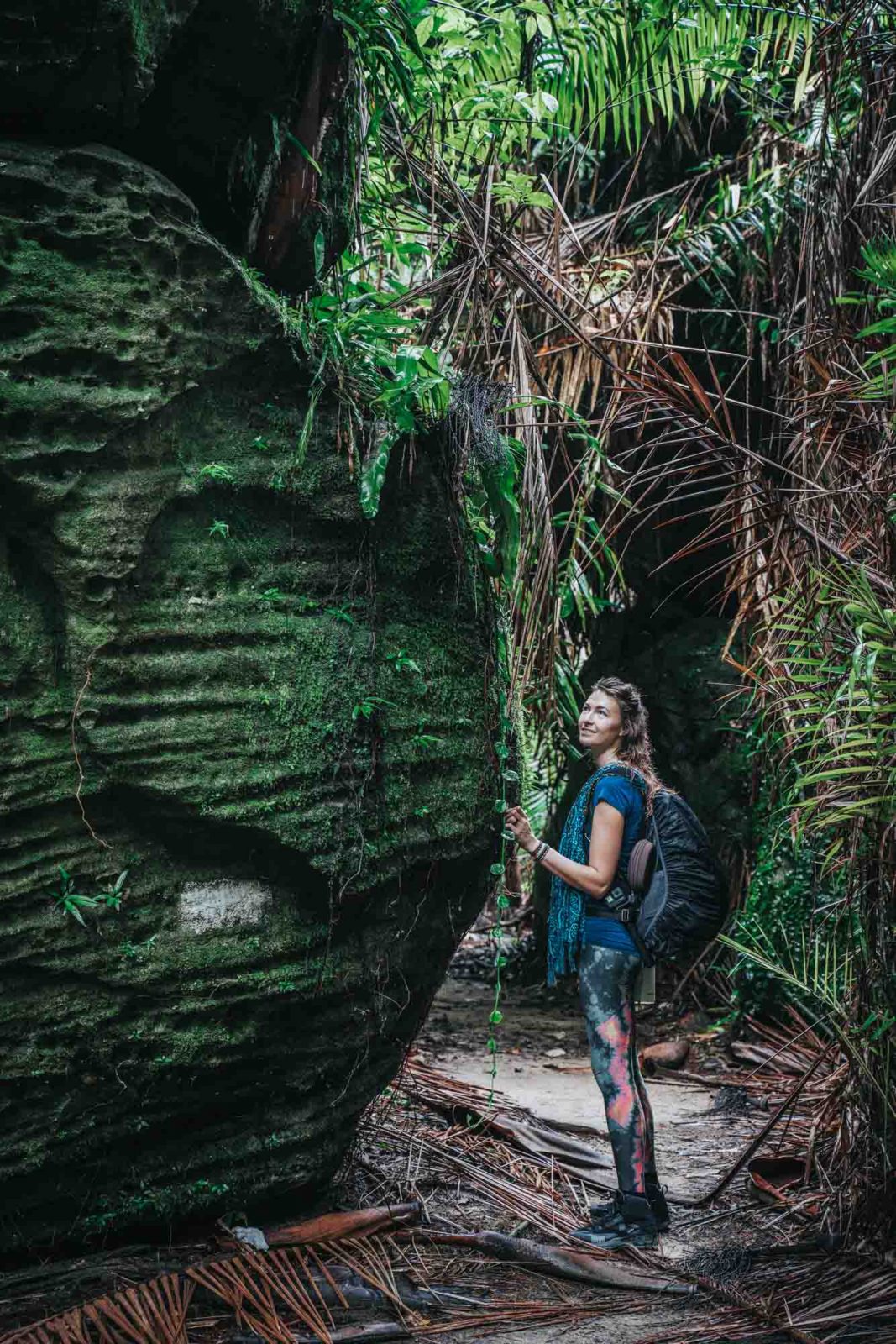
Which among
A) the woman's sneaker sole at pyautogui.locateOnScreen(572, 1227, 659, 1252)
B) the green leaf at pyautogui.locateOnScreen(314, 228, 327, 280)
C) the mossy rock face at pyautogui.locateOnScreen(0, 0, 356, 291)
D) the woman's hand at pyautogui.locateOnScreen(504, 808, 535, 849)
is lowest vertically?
the woman's sneaker sole at pyautogui.locateOnScreen(572, 1227, 659, 1252)

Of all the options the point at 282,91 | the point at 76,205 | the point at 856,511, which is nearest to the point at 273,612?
the point at 76,205

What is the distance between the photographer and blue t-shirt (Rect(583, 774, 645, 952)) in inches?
145

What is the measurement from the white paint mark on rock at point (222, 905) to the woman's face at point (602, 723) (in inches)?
53.2

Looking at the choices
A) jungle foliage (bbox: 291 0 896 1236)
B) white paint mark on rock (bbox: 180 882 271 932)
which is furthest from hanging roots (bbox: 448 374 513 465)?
white paint mark on rock (bbox: 180 882 271 932)

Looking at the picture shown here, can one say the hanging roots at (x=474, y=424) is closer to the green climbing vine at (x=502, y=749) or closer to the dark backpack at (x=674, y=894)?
the green climbing vine at (x=502, y=749)

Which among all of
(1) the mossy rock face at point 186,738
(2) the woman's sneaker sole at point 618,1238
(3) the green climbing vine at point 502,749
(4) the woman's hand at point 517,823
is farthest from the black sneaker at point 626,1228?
(4) the woman's hand at point 517,823

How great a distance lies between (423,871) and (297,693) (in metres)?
0.75

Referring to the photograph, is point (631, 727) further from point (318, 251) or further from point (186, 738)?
point (318, 251)

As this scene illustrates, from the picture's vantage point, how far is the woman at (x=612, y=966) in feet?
11.8

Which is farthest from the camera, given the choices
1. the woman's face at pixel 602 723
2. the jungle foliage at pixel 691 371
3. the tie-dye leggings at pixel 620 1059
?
the woman's face at pixel 602 723

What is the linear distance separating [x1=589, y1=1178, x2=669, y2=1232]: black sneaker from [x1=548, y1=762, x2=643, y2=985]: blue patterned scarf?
742 millimetres

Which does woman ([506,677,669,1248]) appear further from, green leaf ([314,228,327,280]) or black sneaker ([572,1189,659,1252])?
green leaf ([314,228,327,280])

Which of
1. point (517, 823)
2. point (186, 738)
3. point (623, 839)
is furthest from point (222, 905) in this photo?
point (623, 839)

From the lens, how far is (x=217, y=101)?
3.29 metres
